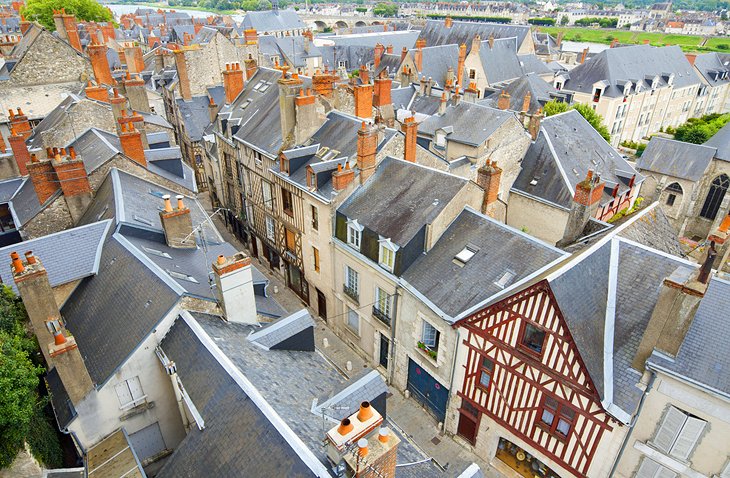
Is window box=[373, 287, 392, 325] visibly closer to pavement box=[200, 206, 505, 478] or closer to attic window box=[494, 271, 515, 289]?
pavement box=[200, 206, 505, 478]

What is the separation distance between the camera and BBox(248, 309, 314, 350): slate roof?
13.9 metres

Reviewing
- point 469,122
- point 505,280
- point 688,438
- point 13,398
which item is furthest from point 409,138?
point 13,398

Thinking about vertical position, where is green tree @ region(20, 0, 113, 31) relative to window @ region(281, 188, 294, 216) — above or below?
above

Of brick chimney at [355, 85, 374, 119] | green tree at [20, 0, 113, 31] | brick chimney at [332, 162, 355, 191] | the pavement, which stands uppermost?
green tree at [20, 0, 113, 31]

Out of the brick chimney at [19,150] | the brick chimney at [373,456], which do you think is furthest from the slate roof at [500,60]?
the brick chimney at [373,456]

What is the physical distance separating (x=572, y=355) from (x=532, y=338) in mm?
1307

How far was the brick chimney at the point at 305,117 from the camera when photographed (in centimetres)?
2411

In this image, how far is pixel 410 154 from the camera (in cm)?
2291

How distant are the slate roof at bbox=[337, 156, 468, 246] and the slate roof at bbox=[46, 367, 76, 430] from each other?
1186 centimetres

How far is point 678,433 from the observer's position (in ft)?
40.3

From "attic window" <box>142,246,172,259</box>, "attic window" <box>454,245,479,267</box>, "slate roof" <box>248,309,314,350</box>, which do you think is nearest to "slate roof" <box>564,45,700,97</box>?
"attic window" <box>454,245,479,267</box>

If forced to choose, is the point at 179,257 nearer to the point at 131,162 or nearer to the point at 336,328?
the point at 131,162

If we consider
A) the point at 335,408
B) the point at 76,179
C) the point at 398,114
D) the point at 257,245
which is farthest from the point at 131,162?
the point at 398,114

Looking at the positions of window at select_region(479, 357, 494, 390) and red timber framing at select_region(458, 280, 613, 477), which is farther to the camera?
window at select_region(479, 357, 494, 390)
